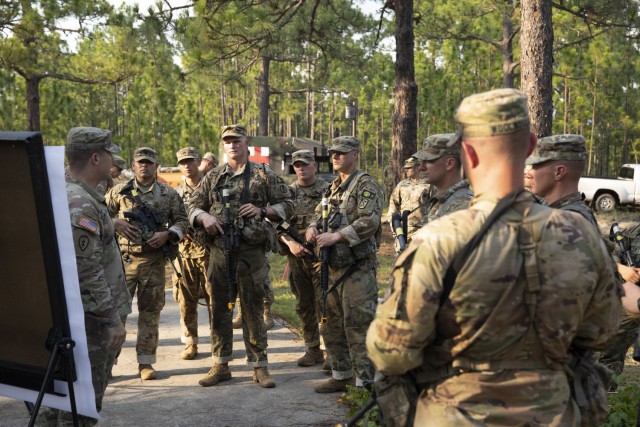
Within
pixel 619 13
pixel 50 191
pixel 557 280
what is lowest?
pixel 557 280

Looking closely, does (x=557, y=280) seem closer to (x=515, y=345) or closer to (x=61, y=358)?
(x=515, y=345)

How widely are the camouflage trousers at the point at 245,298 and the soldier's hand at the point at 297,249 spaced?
512 millimetres

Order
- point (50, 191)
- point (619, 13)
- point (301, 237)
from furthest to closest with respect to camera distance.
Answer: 1. point (619, 13)
2. point (301, 237)
3. point (50, 191)

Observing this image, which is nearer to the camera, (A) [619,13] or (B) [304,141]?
(A) [619,13]

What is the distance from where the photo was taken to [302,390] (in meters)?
5.68

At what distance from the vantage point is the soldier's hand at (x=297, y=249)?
6.33m

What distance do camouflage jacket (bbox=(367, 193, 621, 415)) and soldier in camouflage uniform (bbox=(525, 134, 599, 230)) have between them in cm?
195

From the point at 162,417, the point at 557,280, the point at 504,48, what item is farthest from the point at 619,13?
the point at 557,280

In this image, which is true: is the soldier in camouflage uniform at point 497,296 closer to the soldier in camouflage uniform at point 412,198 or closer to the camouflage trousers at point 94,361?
the camouflage trousers at point 94,361

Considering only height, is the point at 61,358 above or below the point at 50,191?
below

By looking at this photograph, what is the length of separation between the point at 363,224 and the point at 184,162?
2822 mm

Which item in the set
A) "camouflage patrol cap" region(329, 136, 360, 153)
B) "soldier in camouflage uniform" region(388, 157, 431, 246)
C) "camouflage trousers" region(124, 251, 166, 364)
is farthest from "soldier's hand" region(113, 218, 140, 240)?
"soldier in camouflage uniform" region(388, 157, 431, 246)

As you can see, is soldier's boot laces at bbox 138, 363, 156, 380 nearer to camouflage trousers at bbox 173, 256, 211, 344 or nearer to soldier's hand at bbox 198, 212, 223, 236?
camouflage trousers at bbox 173, 256, 211, 344

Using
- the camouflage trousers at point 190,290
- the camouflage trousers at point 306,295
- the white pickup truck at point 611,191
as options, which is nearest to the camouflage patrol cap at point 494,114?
the camouflage trousers at point 306,295
